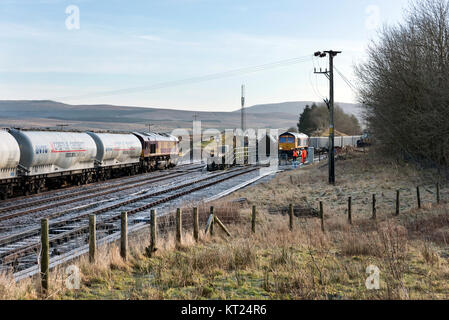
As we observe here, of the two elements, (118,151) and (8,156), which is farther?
(118,151)

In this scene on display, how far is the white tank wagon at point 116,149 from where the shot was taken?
3272cm

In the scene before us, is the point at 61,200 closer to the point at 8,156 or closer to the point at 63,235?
the point at 8,156

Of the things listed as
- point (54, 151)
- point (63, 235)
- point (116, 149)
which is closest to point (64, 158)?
point (54, 151)

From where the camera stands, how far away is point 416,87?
2906cm

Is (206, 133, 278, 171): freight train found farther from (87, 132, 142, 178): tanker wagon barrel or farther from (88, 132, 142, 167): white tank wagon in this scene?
(88, 132, 142, 167): white tank wagon

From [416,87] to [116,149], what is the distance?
70.1 ft

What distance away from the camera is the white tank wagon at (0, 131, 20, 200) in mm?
21969

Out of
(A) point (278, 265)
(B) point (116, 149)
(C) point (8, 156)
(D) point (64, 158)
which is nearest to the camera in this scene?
(A) point (278, 265)

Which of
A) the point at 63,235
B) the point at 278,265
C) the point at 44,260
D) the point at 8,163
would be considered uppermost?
the point at 8,163

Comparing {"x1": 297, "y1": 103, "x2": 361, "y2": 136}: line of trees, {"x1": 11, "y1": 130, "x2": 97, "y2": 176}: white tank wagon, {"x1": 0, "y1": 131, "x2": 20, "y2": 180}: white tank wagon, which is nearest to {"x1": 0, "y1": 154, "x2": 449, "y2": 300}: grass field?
{"x1": 0, "y1": 131, "x2": 20, "y2": 180}: white tank wagon

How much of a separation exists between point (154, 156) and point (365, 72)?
2053 cm
